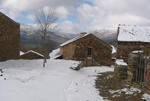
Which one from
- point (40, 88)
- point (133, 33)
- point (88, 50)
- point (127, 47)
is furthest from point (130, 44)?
point (88, 50)

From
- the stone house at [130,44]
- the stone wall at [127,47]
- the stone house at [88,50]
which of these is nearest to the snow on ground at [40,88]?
the stone wall at [127,47]

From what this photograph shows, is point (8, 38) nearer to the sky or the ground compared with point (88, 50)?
nearer to the sky

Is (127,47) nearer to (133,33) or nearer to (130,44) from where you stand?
(130,44)

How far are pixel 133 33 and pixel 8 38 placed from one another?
12.1 m

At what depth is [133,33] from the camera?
1104cm

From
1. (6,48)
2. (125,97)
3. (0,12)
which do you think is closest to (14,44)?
(6,48)

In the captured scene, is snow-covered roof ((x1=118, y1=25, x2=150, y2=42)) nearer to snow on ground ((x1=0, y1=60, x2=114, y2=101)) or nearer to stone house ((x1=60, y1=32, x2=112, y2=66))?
snow on ground ((x1=0, y1=60, x2=114, y2=101))

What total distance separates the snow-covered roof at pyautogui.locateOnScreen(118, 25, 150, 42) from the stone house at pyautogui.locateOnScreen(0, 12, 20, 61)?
10437mm

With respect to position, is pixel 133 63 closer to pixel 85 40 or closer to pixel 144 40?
pixel 144 40

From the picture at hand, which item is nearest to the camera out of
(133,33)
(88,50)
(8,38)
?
(133,33)

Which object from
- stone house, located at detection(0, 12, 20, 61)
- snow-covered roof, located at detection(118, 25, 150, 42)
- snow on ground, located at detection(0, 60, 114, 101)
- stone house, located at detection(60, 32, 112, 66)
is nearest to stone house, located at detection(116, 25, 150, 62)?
snow-covered roof, located at detection(118, 25, 150, 42)

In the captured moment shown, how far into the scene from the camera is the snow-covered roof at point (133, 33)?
34.0 feet

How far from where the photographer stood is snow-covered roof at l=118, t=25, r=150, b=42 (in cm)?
1037

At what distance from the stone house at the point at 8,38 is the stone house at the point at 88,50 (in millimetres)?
8816
